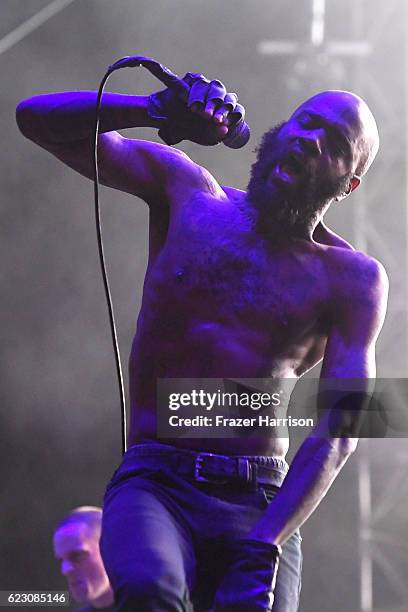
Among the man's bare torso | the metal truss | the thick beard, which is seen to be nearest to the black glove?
the man's bare torso

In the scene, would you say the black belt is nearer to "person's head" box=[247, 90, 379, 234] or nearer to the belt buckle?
the belt buckle

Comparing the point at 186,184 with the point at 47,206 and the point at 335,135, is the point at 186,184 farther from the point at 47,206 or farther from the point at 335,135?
the point at 47,206

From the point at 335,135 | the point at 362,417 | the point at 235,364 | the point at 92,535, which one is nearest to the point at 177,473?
the point at 235,364

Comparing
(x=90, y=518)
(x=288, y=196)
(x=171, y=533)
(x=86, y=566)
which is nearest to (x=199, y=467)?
(x=171, y=533)

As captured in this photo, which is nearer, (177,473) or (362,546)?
(177,473)

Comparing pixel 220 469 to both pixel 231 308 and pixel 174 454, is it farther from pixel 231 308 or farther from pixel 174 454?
pixel 231 308

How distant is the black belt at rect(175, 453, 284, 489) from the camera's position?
5.48 feet

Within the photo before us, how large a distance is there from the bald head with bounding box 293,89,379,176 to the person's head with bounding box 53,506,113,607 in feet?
4.25

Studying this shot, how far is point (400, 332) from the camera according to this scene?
155 inches

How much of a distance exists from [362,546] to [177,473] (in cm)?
243

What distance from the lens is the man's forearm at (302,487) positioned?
1573mm

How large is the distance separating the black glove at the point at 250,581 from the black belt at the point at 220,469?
16cm

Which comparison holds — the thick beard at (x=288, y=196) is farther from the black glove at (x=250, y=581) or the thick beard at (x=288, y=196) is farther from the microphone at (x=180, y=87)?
the black glove at (x=250, y=581)

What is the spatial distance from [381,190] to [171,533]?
9.05 feet
